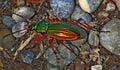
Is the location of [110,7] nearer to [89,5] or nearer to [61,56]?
[89,5]

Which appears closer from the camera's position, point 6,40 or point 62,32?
point 62,32

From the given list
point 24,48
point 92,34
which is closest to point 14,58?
point 24,48

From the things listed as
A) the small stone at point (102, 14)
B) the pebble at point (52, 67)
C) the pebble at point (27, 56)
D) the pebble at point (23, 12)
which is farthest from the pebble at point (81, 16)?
the pebble at point (27, 56)

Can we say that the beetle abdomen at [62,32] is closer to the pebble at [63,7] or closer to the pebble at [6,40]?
the pebble at [63,7]

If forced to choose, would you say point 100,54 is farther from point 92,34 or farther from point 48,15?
point 48,15

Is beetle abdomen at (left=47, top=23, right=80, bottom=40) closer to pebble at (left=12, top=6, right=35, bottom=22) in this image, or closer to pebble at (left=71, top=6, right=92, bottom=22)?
pebble at (left=71, top=6, right=92, bottom=22)

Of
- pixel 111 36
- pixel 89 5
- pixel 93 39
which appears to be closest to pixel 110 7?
pixel 89 5
